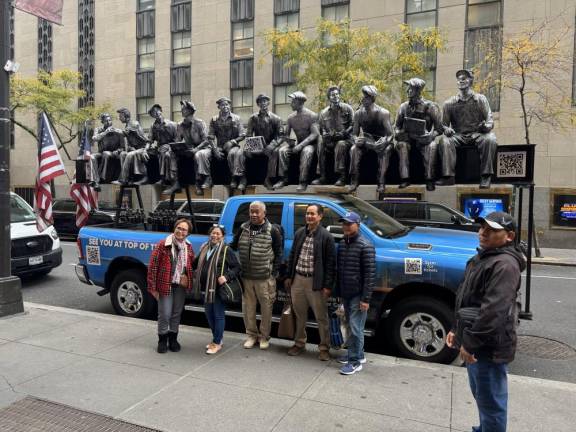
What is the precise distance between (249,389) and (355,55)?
13440 mm

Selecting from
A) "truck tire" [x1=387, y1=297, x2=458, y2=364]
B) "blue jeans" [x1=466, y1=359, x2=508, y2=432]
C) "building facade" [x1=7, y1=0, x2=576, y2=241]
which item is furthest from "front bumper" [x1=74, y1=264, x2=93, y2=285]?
"building facade" [x1=7, y1=0, x2=576, y2=241]

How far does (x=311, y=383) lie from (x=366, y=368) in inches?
27.4

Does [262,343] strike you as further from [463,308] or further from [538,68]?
[538,68]

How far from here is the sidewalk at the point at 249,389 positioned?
3.65m

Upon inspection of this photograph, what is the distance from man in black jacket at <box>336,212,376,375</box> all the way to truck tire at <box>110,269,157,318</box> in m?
3.27

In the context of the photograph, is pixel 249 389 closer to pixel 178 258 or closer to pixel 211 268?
pixel 211 268

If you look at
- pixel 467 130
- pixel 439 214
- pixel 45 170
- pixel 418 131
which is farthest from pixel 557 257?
pixel 45 170

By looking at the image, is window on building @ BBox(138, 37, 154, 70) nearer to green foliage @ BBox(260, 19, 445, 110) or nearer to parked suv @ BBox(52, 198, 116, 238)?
parked suv @ BBox(52, 198, 116, 238)

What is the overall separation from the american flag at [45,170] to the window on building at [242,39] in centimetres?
1641

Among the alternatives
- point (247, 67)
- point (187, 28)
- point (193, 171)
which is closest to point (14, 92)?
point (187, 28)

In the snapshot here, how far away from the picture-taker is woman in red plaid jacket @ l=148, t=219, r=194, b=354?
5.18 metres

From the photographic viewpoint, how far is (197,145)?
703 cm

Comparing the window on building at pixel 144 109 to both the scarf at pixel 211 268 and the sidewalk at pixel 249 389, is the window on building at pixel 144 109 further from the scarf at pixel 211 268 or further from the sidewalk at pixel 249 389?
the scarf at pixel 211 268

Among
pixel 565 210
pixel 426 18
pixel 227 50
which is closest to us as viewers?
pixel 565 210
